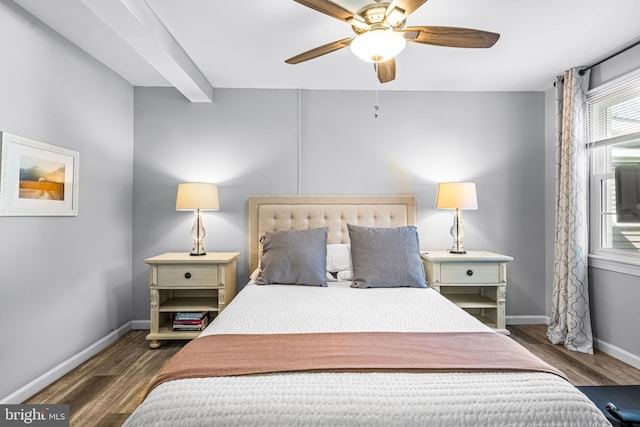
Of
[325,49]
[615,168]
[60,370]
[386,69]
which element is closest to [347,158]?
[386,69]

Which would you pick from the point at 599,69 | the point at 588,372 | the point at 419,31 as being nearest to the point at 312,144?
the point at 419,31

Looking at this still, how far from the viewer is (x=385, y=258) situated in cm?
278

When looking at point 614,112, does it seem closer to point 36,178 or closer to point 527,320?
point 527,320

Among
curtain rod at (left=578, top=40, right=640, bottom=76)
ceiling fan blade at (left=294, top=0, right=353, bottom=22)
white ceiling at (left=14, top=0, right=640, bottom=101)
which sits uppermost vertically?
curtain rod at (left=578, top=40, right=640, bottom=76)

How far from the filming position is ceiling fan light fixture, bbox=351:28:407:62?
1.75m

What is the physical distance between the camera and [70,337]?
8.88ft

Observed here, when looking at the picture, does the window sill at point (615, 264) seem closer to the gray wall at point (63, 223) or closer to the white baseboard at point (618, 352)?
the white baseboard at point (618, 352)

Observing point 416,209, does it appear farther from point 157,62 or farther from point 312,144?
point 157,62

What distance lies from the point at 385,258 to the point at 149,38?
88.6 inches

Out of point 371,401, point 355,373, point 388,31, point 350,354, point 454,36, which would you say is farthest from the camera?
point 454,36

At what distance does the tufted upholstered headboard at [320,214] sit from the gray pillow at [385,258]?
0.58 metres

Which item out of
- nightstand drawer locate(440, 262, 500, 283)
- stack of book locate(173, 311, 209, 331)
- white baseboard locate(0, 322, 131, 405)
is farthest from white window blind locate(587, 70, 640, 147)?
white baseboard locate(0, 322, 131, 405)

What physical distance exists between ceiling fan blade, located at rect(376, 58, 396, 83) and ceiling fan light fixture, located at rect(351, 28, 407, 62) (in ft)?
1.10

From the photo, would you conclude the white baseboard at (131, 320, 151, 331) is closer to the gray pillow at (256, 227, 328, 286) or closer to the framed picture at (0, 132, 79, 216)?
the framed picture at (0, 132, 79, 216)
